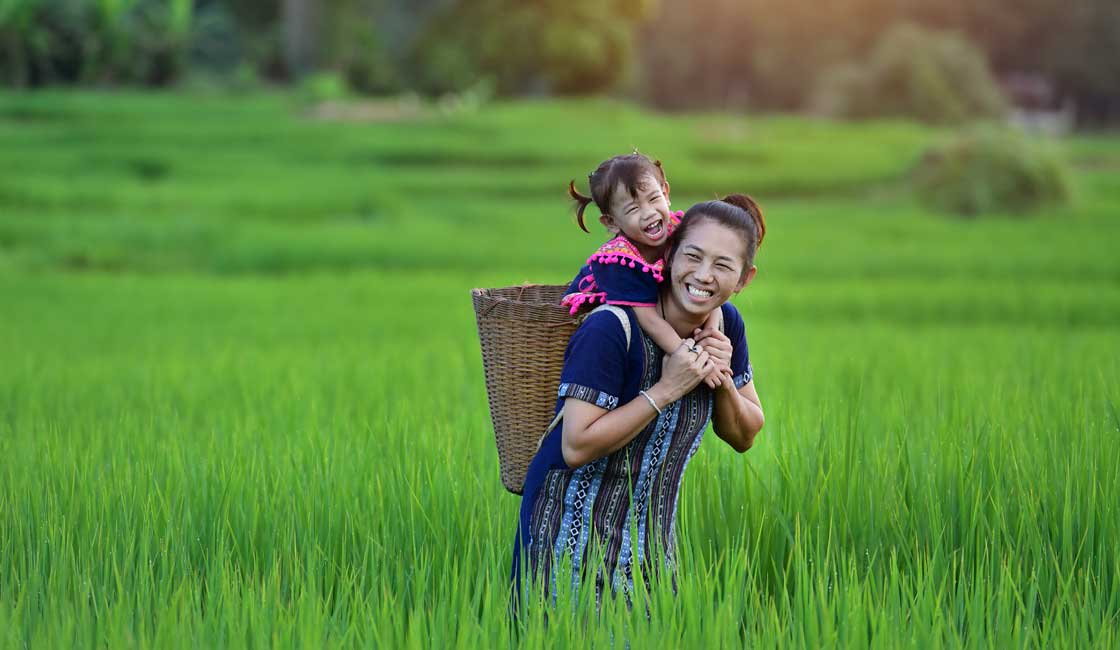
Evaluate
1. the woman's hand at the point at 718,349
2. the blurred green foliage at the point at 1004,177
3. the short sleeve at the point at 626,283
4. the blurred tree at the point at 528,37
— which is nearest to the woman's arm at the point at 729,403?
the woman's hand at the point at 718,349

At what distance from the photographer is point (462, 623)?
2.11 metres

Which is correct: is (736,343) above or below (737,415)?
above

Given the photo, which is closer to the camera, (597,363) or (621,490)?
(597,363)

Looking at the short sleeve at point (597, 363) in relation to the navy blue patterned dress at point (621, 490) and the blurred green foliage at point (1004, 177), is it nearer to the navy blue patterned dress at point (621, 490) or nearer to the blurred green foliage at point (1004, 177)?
the navy blue patterned dress at point (621, 490)

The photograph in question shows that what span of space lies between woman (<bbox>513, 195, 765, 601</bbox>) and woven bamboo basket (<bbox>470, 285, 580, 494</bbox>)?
0.07m

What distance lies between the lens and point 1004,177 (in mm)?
13875

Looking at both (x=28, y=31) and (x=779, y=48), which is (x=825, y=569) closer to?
A: (x=28, y=31)

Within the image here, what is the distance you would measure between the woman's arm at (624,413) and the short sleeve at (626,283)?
110 millimetres

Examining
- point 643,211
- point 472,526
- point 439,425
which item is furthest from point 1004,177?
point 643,211

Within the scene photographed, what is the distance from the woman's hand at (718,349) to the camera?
2.15 meters

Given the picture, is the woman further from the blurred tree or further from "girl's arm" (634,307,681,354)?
the blurred tree

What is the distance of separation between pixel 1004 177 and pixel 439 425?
462 inches

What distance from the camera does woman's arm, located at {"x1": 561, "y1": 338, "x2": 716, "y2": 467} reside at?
83.0 inches

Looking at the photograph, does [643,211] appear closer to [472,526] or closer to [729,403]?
[729,403]
